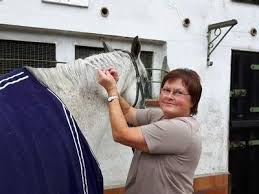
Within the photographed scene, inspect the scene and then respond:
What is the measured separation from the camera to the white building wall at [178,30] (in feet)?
9.82

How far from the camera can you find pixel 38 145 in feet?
5.11

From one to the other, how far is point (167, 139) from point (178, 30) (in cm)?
209

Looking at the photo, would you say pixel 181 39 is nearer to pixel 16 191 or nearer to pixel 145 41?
pixel 145 41

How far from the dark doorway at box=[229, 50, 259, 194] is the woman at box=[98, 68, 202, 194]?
2.37 meters

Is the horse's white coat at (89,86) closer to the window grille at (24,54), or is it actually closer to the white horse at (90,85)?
the white horse at (90,85)

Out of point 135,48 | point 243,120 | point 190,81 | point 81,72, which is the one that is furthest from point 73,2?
point 243,120

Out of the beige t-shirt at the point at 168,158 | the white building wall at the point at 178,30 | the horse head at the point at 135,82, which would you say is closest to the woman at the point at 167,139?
the beige t-shirt at the point at 168,158

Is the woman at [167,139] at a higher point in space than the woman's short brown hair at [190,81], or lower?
lower

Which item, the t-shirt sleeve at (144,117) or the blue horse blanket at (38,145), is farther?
the t-shirt sleeve at (144,117)

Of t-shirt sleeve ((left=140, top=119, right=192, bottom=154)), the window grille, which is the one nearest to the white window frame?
the window grille

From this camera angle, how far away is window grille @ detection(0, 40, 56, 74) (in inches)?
117

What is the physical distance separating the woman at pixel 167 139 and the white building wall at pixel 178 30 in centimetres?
131

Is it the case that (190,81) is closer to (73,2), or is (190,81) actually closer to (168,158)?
(168,158)

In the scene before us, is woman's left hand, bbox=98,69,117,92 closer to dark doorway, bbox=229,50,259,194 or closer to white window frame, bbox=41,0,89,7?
white window frame, bbox=41,0,89,7
